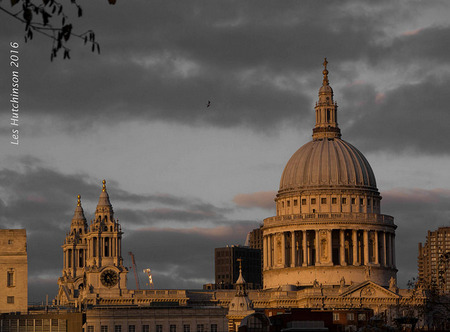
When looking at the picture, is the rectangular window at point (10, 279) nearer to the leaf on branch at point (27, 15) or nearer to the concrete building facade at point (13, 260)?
the concrete building facade at point (13, 260)

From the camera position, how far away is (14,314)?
538 ft

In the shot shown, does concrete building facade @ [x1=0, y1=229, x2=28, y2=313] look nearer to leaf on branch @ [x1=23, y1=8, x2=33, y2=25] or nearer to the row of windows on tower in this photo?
the row of windows on tower

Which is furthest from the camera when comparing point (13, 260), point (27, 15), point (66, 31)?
point (13, 260)

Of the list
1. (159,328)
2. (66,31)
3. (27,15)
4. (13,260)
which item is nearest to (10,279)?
(13,260)

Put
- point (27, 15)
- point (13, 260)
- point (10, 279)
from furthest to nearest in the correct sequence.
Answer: point (10, 279), point (13, 260), point (27, 15)

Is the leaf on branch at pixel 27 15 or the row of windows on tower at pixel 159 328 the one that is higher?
the leaf on branch at pixel 27 15

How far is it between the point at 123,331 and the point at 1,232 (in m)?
24.8

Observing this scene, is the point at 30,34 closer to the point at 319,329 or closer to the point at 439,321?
the point at 319,329

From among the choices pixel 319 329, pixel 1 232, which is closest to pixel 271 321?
pixel 319 329

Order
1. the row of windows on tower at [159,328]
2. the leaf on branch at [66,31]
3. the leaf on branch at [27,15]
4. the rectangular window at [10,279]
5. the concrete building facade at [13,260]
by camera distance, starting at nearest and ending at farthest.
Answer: the leaf on branch at [27,15]
the leaf on branch at [66,31]
the concrete building facade at [13,260]
the rectangular window at [10,279]
the row of windows on tower at [159,328]

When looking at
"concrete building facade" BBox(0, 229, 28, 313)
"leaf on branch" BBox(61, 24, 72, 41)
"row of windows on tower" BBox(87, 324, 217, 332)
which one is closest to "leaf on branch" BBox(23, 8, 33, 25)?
"leaf on branch" BBox(61, 24, 72, 41)

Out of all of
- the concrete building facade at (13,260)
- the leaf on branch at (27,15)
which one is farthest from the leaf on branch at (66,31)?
the concrete building facade at (13,260)

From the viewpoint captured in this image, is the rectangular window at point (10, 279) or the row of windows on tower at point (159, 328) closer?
the rectangular window at point (10, 279)

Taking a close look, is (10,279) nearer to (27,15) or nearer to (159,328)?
(159,328)
